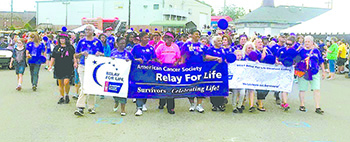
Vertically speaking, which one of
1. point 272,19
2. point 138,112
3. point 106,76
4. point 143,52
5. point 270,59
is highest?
point 272,19

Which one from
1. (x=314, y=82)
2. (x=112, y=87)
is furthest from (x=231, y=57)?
(x=112, y=87)

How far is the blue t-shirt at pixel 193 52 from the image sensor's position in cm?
786

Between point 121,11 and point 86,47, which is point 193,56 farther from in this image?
point 121,11

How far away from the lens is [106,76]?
760cm

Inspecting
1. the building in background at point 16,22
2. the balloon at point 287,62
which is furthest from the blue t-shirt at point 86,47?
the building in background at point 16,22

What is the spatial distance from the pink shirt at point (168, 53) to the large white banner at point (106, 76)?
0.72m

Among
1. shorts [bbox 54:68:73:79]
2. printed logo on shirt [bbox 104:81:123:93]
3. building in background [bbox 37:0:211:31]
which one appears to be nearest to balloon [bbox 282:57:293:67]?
printed logo on shirt [bbox 104:81:123:93]

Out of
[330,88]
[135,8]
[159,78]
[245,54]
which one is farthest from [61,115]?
[135,8]

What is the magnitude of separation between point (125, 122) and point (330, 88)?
9.09 m

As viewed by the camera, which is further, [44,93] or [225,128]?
[44,93]

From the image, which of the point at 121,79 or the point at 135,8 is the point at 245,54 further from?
the point at 135,8

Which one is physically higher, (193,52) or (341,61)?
(193,52)

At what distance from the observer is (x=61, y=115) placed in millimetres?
7527

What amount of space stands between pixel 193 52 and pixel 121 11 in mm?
55120
